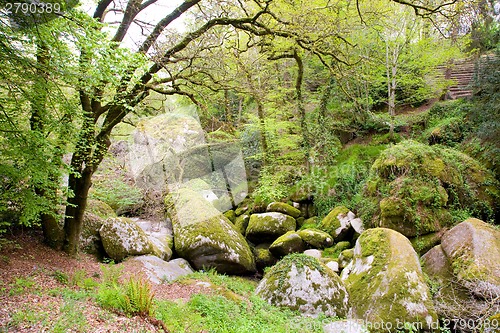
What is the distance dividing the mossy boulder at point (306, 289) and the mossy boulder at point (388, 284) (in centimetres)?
46

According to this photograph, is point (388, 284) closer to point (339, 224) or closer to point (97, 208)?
point (339, 224)

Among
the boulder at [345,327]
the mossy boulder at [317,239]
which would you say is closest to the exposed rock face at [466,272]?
the boulder at [345,327]

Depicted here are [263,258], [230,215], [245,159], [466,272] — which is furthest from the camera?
[245,159]

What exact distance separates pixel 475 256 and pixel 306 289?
3.45 metres

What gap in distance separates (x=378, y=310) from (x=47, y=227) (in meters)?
7.17

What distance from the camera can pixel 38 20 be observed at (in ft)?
10.1

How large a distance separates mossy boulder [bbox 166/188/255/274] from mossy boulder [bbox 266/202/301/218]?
2268 mm

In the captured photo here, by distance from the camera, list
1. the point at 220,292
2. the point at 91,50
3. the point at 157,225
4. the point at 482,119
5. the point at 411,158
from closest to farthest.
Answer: the point at 91,50
the point at 220,292
the point at 411,158
the point at 482,119
the point at 157,225

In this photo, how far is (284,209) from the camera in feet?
37.4

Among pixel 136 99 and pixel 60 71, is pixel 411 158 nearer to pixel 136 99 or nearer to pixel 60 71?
pixel 136 99

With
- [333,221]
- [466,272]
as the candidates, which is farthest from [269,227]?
[466,272]

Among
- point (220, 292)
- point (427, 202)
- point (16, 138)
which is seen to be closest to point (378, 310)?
point (220, 292)

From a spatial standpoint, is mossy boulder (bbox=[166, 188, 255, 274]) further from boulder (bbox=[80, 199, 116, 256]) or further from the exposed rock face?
the exposed rock face

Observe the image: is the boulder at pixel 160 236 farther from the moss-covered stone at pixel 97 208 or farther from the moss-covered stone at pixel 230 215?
the moss-covered stone at pixel 230 215
